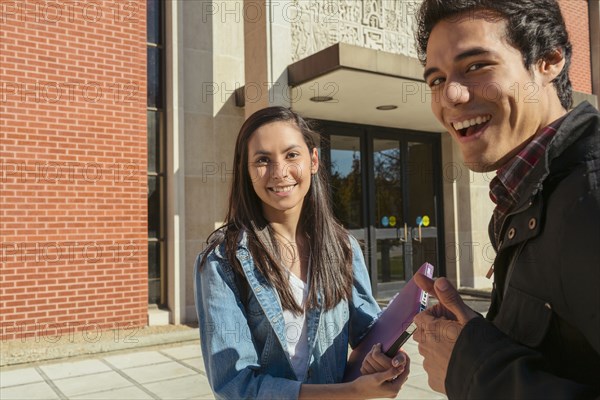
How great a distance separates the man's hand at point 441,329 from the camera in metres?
1.13

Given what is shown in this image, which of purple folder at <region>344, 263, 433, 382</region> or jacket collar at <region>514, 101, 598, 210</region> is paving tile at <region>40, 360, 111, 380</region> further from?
jacket collar at <region>514, 101, 598, 210</region>

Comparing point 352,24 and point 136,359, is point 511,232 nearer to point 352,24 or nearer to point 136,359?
point 136,359

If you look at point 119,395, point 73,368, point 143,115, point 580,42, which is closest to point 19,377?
point 73,368

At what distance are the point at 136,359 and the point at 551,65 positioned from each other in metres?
5.30

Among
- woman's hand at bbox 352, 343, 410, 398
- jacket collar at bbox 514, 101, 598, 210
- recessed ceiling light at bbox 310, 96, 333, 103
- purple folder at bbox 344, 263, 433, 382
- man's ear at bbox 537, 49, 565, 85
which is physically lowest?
woman's hand at bbox 352, 343, 410, 398

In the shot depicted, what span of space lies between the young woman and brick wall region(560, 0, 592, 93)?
443 inches

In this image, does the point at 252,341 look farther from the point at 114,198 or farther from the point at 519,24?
the point at 114,198

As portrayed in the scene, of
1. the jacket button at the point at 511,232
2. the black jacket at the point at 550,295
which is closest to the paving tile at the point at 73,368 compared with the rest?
the black jacket at the point at 550,295

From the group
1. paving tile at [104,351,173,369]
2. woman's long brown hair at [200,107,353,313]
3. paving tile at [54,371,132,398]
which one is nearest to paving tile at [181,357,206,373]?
paving tile at [104,351,173,369]

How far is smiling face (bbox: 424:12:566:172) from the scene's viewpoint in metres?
1.17

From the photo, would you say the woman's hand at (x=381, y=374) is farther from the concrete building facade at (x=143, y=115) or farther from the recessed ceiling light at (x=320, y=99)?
the recessed ceiling light at (x=320, y=99)

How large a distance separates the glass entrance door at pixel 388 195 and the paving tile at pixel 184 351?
11.8 feet

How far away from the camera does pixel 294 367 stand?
179 centimetres

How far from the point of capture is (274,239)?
198 centimetres
